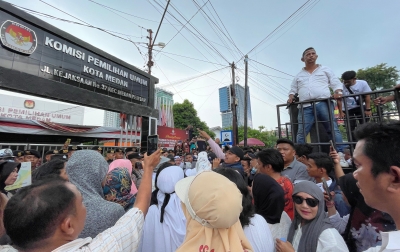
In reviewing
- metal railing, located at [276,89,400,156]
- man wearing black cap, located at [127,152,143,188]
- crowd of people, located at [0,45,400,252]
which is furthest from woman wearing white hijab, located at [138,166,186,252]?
metal railing, located at [276,89,400,156]

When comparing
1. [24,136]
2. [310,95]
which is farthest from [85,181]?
[24,136]

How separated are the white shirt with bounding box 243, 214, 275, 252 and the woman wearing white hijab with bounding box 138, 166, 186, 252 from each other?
73 centimetres

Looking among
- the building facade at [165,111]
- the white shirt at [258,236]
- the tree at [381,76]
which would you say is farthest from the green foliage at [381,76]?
the building facade at [165,111]

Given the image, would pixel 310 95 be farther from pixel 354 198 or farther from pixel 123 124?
pixel 123 124

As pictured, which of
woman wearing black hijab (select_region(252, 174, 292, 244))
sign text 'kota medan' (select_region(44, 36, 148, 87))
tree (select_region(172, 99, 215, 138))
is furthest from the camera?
tree (select_region(172, 99, 215, 138))

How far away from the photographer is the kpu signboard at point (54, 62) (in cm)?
550

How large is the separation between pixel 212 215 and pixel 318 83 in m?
3.76

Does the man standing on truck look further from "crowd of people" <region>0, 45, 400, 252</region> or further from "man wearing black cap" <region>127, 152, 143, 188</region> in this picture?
"man wearing black cap" <region>127, 152, 143, 188</region>

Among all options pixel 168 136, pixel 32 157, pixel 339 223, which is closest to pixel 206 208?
pixel 339 223

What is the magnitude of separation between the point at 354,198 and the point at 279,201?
2.02 feet

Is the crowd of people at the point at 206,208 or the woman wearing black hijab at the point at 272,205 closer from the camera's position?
the crowd of people at the point at 206,208

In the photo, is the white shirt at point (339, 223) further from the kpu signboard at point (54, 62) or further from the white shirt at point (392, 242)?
the kpu signboard at point (54, 62)

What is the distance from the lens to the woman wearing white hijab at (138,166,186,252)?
2023 millimetres

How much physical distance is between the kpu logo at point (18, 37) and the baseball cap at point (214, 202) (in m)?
7.09
